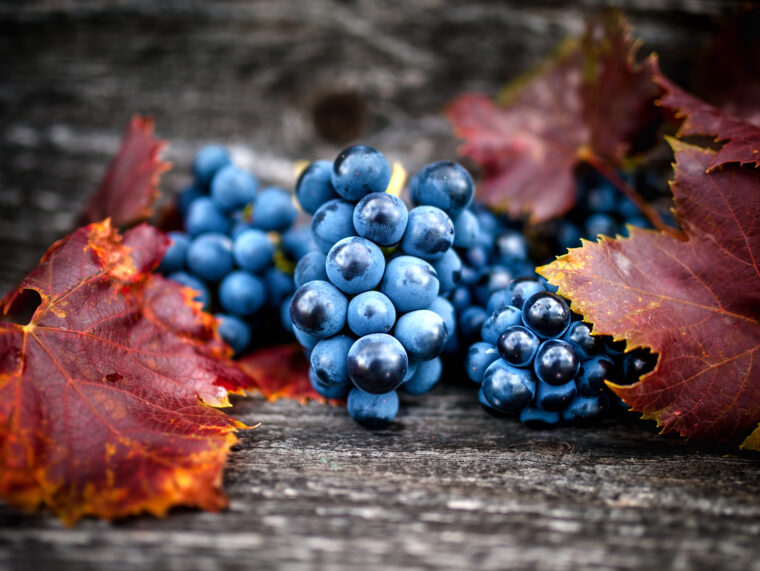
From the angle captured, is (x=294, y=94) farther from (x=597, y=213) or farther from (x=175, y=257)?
(x=597, y=213)

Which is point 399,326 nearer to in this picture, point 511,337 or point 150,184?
point 511,337

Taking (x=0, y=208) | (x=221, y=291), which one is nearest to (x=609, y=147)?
(x=221, y=291)

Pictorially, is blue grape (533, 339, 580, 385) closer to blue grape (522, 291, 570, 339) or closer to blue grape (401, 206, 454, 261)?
blue grape (522, 291, 570, 339)

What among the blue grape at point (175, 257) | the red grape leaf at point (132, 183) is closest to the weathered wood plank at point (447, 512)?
the blue grape at point (175, 257)

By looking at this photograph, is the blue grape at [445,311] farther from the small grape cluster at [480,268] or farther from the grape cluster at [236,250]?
the grape cluster at [236,250]

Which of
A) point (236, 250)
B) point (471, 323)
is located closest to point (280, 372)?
point (236, 250)
